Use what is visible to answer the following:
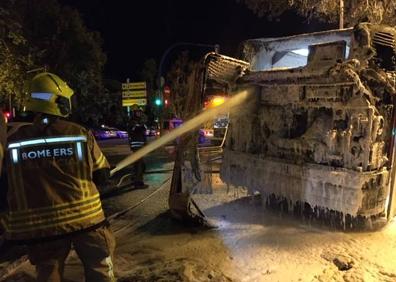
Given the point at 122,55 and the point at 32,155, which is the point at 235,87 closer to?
the point at 32,155

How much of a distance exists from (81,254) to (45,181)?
1.94 ft

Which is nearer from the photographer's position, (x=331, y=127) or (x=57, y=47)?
(x=331, y=127)

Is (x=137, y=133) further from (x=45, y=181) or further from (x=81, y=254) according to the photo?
(x=45, y=181)

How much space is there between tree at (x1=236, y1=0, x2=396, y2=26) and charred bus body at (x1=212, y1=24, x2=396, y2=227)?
211 inches

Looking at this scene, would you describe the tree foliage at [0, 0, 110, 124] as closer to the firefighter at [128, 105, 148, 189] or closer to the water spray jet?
the firefighter at [128, 105, 148, 189]

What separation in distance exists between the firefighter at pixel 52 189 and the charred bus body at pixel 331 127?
10.3 feet

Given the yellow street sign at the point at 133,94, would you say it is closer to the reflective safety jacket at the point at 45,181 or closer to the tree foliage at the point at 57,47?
the tree foliage at the point at 57,47

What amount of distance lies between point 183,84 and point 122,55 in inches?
1879

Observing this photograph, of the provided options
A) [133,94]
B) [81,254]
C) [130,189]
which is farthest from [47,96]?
[133,94]

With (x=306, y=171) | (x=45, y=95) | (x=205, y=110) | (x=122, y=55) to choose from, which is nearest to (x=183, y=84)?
(x=205, y=110)

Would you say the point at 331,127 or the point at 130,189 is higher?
the point at 331,127

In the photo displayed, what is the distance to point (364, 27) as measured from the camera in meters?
5.36

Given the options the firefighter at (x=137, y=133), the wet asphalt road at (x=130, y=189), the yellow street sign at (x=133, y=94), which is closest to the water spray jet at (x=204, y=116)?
the wet asphalt road at (x=130, y=189)

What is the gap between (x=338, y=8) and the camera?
12906mm
